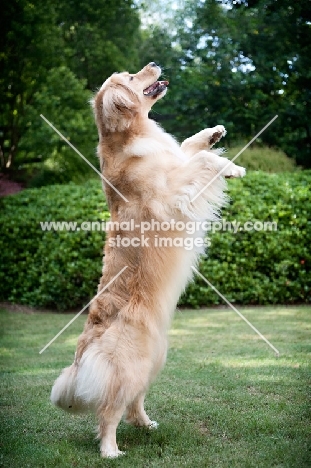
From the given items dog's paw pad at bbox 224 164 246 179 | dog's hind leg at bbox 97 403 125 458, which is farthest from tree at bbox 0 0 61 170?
dog's hind leg at bbox 97 403 125 458

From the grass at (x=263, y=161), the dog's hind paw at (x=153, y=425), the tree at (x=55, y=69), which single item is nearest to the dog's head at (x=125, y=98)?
the dog's hind paw at (x=153, y=425)

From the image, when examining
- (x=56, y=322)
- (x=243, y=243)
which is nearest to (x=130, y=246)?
(x=56, y=322)

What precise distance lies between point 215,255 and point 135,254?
5.50 metres

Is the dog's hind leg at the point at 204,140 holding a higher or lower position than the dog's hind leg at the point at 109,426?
higher

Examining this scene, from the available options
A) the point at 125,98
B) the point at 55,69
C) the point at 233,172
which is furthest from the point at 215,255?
the point at 55,69

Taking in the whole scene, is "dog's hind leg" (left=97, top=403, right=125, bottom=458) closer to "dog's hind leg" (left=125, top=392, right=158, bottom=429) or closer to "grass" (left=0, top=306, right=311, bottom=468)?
"grass" (left=0, top=306, right=311, bottom=468)

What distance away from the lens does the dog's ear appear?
4.10 meters

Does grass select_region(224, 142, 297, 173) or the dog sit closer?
the dog

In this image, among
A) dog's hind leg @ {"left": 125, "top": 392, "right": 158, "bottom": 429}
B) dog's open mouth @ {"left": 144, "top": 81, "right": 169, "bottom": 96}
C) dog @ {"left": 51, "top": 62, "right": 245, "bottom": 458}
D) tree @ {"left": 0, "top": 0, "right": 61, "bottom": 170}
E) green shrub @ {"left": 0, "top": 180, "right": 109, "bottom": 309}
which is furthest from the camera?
tree @ {"left": 0, "top": 0, "right": 61, "bottom": 170}

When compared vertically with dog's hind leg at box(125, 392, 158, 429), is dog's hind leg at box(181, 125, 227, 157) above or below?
above

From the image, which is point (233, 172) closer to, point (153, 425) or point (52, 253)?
point (153, 425)

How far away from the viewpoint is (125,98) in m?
4.12

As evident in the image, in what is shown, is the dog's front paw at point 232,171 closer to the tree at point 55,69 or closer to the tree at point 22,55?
the tree at point 55,69

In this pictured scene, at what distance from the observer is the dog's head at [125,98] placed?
4105 millimetres
